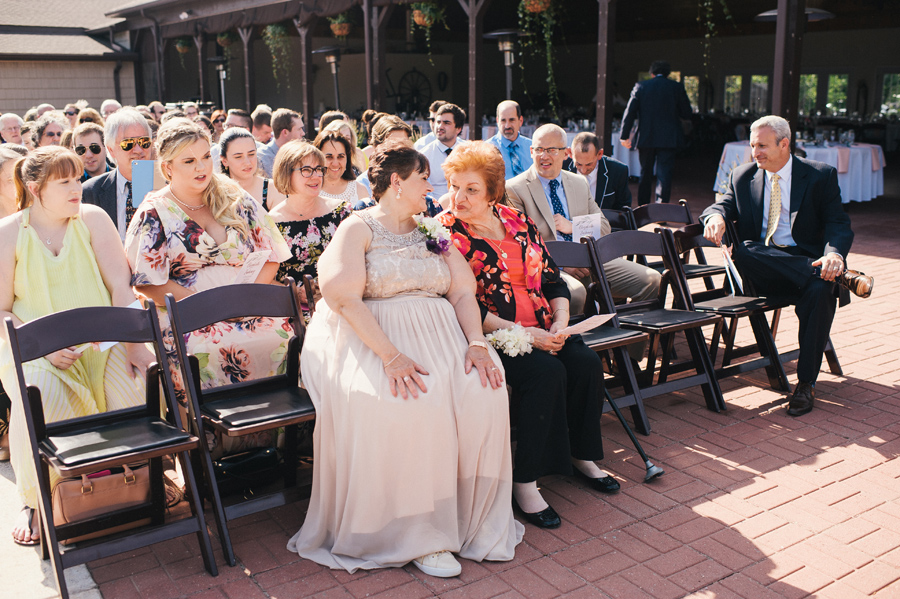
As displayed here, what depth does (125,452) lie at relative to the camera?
111 inches

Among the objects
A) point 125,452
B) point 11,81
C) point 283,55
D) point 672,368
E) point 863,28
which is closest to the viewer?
point 125,452

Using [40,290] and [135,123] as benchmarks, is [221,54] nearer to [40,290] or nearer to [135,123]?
[135,123]

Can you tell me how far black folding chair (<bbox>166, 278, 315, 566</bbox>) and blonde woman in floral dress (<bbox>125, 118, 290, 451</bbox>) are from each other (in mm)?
224

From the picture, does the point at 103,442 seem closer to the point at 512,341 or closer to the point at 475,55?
the point at 512,341

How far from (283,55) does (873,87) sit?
1590 cm

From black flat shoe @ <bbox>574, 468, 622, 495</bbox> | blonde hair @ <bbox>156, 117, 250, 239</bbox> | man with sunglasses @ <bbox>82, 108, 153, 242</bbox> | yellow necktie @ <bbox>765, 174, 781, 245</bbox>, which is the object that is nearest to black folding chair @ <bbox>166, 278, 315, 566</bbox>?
blonde hair @ <bbox>156, 117, 250, 239</bbox>

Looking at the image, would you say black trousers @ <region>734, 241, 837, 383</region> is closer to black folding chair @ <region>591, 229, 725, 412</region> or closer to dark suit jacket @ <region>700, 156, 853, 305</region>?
dark suit jacket @ <region>700, 156, 853, 305</region>

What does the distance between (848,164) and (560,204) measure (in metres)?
7.73

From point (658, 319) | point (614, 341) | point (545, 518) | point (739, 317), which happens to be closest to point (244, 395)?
point (545, 518)

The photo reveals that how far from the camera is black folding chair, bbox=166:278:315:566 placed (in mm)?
3178

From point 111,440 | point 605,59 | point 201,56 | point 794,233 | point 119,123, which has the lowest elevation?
point 111,440

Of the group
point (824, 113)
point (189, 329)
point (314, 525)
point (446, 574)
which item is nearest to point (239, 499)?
point (314, 525)

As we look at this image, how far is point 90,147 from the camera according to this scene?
19.3 ft

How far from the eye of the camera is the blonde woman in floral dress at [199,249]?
3.74 m
